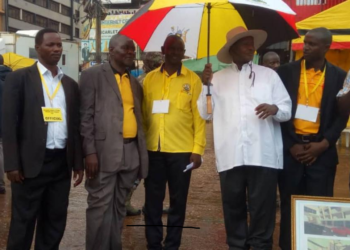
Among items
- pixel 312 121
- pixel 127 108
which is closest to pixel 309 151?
pixel 312 121

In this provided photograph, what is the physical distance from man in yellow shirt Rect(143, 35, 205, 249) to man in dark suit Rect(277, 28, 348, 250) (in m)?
0.82

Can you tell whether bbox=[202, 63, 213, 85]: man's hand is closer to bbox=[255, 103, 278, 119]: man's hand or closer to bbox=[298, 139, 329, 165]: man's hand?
bbox=[255, 103, 278, 119]: man's hand

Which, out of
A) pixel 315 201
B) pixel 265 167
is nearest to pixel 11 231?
pixel 265 167

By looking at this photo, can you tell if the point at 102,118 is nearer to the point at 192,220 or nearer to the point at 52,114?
the point at 52,114

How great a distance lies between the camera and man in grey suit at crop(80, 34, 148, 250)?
432 cm

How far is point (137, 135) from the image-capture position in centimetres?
450

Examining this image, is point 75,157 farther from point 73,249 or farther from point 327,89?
point 327,89

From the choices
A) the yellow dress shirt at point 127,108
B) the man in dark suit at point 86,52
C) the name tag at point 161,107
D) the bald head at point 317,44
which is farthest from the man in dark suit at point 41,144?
the man in dark suit at point 86,52

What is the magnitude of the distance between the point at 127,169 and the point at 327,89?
180 centimetres

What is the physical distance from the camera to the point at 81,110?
4.33 m

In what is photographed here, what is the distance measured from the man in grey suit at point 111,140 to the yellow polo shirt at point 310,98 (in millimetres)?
1344

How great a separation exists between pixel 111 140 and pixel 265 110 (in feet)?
4.23

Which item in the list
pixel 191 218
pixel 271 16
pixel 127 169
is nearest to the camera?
pixel 127 169

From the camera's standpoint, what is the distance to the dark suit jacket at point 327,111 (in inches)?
167
